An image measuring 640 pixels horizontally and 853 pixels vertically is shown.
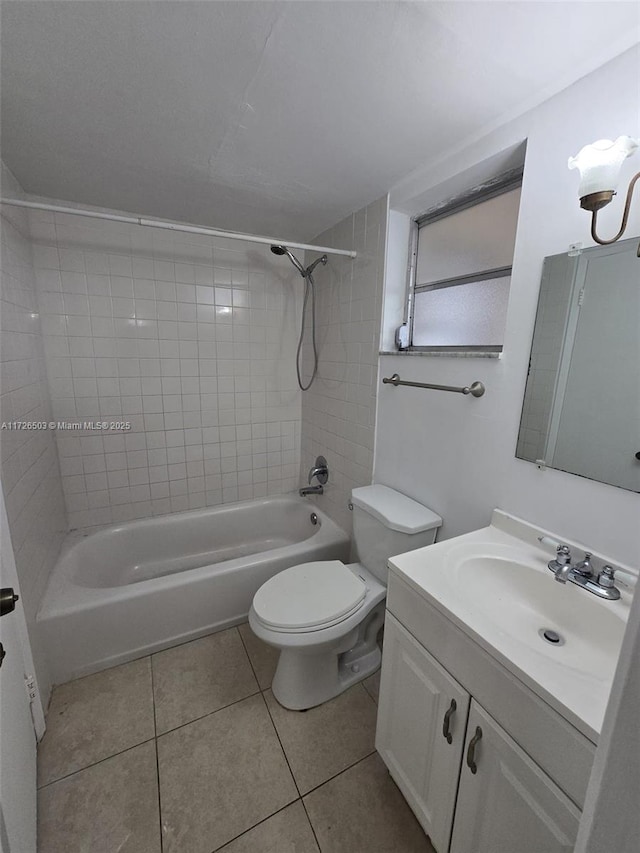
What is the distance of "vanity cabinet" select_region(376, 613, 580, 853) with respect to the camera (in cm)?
66

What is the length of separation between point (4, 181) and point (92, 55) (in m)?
0.88

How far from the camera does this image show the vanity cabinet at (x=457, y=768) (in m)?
0.66

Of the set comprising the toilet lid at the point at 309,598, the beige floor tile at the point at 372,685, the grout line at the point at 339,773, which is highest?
the toilet lid at the point at 309,598

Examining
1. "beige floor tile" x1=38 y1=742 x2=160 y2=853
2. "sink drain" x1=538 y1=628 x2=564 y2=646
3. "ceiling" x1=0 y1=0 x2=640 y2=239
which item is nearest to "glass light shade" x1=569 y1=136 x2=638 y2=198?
"ceiling" x1=0 y1=0 x2=640 y2=239

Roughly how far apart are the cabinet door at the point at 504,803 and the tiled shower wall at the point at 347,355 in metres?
1.17

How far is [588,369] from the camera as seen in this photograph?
962 mm

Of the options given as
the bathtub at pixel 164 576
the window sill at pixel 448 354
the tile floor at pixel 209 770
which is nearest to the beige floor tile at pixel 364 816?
the tile floor at pixel 209 770

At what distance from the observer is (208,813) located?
3.54 ft

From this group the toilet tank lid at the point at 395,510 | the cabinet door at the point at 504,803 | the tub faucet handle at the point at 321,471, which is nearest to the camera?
the cabinet door at the point at 504,803

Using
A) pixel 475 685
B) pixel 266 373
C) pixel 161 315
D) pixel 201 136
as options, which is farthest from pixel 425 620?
pixel 161 315

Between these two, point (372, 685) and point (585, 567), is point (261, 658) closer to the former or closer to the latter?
point (372, 685)

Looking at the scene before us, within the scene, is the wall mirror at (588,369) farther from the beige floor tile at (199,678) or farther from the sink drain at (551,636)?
the beige floor tile at (199,678)

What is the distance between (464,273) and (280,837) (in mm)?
2051

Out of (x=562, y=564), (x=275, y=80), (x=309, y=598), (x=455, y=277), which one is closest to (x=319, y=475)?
(x=309, y=598)
